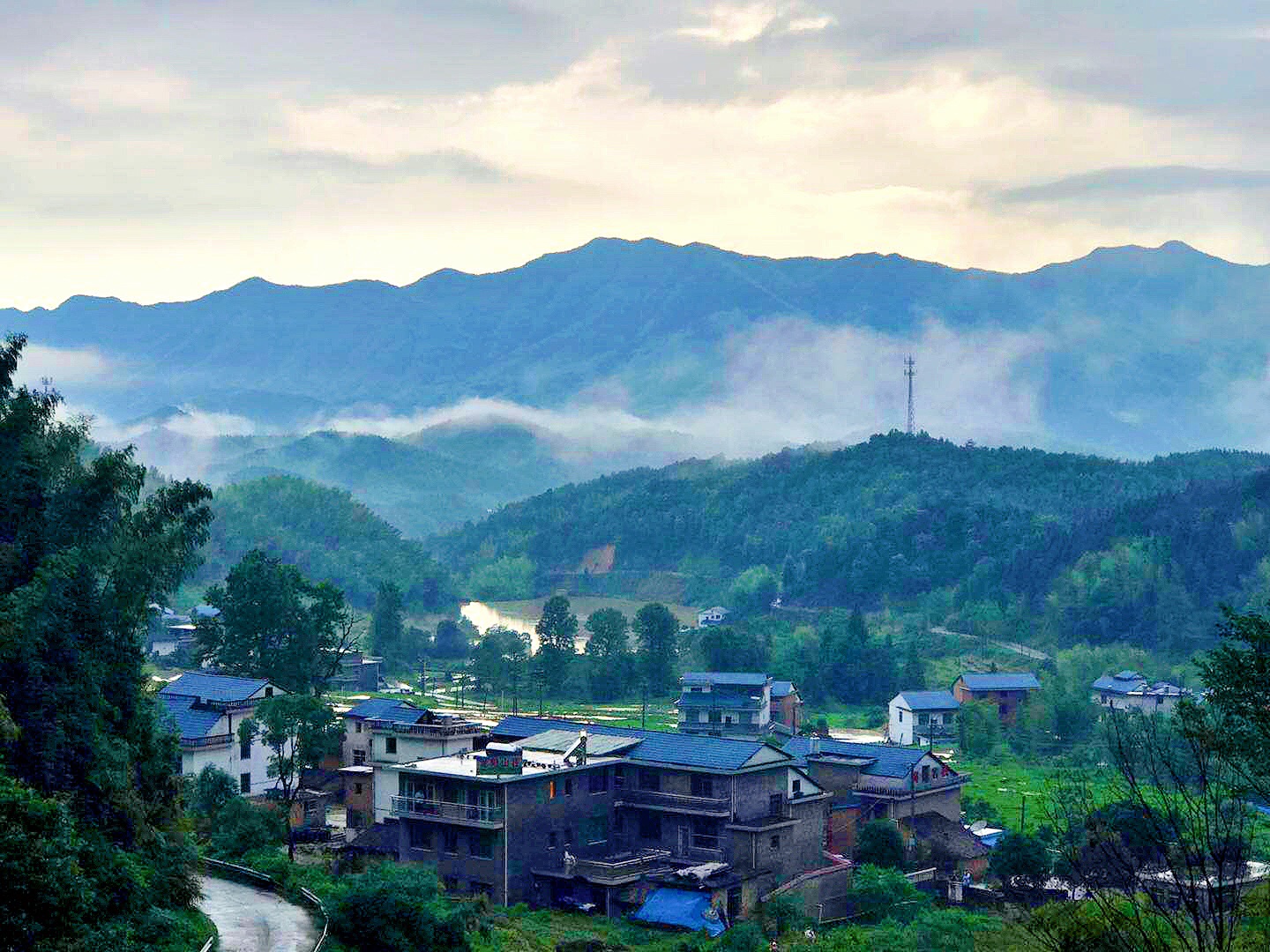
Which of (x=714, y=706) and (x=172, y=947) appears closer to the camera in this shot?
(x=172, y=947)

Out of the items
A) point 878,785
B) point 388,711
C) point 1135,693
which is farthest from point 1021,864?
point 1135,693

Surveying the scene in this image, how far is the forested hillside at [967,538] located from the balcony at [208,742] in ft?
240

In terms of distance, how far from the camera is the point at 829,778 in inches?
2056

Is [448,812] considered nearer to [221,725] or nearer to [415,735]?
[415,735]

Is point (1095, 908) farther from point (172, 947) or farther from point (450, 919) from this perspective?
point (172, 947)

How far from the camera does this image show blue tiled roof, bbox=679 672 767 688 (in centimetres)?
7662

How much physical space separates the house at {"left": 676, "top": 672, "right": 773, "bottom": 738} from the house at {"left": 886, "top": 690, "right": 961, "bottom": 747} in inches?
235

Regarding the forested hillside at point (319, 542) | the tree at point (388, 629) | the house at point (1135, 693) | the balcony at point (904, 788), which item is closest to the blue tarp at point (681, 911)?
the balcony at point (904, 788)

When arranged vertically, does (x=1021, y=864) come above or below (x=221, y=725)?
below

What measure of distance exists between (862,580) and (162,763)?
108 metres

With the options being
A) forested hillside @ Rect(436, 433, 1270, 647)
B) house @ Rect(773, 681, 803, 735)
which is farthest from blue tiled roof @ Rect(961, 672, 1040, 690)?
forested hillside @ Rect(436, 433, 1270, 647)

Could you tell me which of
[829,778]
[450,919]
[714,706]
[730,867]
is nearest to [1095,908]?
[450,919]

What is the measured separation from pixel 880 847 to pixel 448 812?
42.5 ft

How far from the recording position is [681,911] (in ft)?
132
